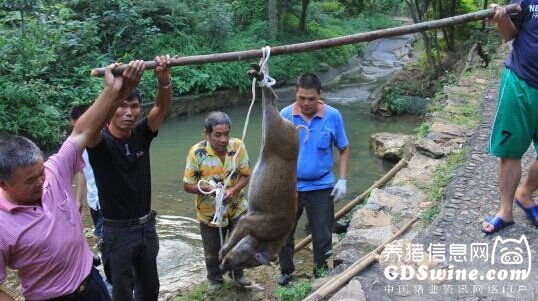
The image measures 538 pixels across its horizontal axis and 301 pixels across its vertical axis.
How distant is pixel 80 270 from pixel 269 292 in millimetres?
2985

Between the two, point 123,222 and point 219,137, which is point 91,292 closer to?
point 123,222

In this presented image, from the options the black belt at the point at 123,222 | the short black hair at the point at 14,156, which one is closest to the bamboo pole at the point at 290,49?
the short black hair at the point at 14,156

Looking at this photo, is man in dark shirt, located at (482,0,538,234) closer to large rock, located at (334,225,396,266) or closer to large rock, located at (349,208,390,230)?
large rock, located at (334,225,396,266)

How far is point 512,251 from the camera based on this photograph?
4.05 m

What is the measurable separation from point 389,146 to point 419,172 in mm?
4713

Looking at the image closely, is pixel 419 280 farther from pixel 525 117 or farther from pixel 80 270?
pixel 80 270

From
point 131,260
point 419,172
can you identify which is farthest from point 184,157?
point 131,260

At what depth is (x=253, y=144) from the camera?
13.0 meters

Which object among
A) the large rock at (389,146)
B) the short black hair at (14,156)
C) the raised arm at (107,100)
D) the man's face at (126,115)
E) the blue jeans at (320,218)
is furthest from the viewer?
the large rock at (389,146)

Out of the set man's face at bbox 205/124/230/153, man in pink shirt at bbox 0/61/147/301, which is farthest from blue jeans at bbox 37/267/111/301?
man's face at bbox 205/124/230/153

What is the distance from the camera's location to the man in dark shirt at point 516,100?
380 cm

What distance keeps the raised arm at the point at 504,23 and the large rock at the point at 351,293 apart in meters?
2.11

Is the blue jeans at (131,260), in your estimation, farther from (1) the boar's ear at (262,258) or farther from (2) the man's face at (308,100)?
(2) the man's face at (308,100)

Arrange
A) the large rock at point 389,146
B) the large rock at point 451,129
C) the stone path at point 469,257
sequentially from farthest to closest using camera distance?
the large rock at point 389,146 → the large rock at point 451,129 → the stone path at point 469,257
